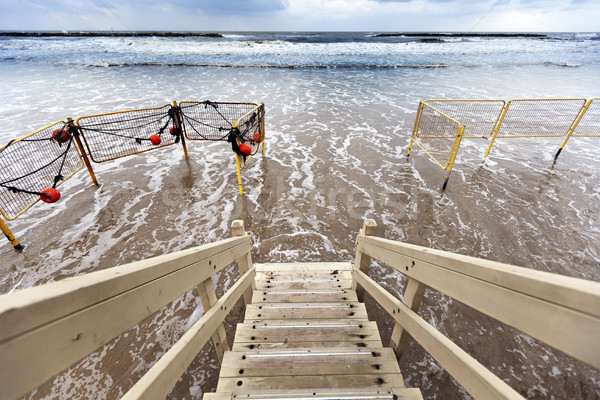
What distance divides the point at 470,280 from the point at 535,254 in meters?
5.26

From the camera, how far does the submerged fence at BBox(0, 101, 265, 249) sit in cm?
566

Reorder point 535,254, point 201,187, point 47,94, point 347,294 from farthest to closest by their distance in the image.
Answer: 1. point 47,94
2. point 201,187
3. point 535,254
4. point 347,294

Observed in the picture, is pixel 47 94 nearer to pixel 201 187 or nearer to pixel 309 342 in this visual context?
pixel 201 187

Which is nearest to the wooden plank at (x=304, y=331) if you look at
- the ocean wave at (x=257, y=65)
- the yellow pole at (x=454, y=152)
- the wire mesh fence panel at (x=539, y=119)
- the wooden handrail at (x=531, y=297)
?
the wooden handrail at (x=531, y=297)

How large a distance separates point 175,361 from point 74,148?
9.18 metres

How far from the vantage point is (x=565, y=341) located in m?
0.90

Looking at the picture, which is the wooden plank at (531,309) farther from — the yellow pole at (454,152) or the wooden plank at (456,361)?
the yellow pole at (454,152)

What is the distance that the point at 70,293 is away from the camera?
84 centimetres

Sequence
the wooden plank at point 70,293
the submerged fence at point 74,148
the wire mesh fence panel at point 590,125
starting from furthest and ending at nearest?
the wire mesh fence panel at point 590,125
the submerged fence at point 74,148
the wooden plank at point 70,293

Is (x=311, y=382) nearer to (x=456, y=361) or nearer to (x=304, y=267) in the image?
(x=456, y=361)

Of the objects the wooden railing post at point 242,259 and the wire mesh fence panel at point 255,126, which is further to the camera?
the wire mesh fence panel at point 255,126

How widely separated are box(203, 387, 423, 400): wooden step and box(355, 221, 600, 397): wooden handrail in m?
0.64

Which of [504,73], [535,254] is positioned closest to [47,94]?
[535,254]

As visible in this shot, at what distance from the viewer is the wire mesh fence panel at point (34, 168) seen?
18.6 feet
